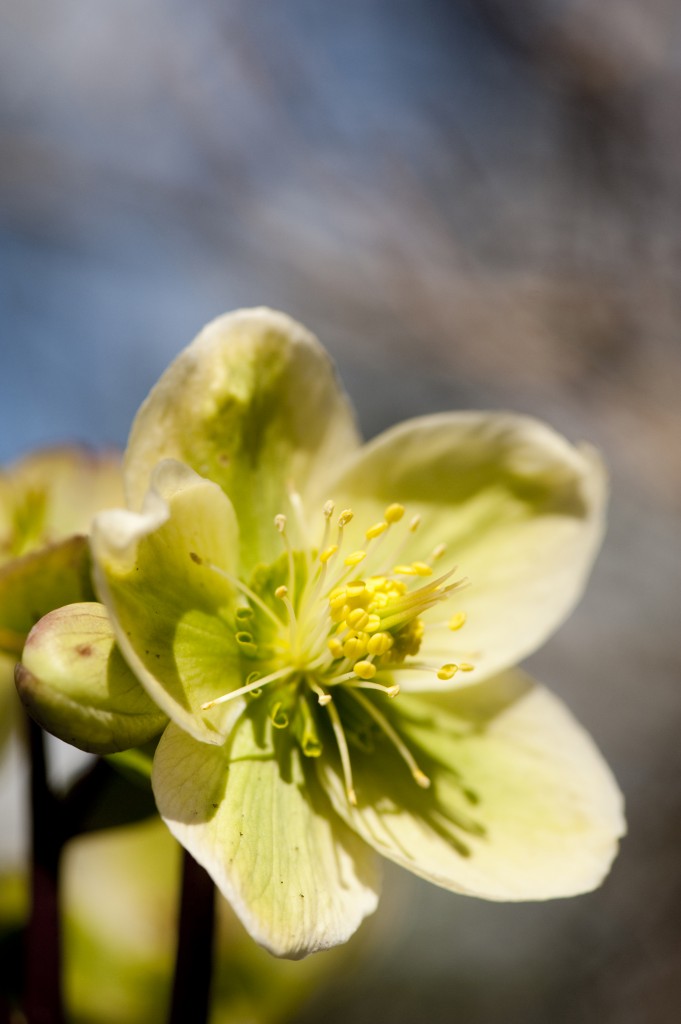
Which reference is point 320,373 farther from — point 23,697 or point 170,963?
point 170,963

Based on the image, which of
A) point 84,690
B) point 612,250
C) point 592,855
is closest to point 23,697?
point 84,690

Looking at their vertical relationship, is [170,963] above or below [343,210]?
below

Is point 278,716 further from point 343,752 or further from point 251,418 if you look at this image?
point 251,418

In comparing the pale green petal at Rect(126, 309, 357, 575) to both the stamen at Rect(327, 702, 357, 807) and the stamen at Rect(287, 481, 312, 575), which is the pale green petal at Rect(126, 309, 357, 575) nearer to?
the stamen at Rect(287, 481, 312, 575)

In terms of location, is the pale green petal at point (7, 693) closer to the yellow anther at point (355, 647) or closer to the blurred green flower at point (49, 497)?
the blurred green flower at point (49, 497)

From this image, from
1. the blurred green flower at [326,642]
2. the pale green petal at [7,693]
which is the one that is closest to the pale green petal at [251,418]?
the blurred green flower at [326,642]

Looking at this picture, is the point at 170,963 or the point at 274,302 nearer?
the point at 170,963
